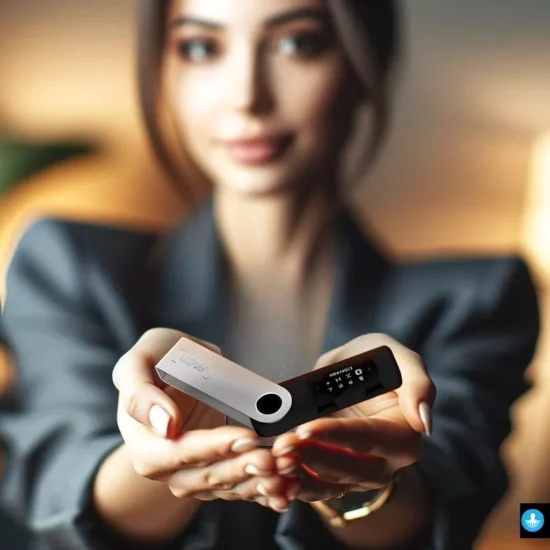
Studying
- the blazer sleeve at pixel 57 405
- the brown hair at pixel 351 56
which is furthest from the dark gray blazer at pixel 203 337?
the brown hair at pixel 351 56

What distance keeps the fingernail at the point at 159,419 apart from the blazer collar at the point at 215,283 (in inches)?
6.5

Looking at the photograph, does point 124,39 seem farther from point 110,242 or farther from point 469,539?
point 469,539

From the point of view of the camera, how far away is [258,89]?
3.62ft

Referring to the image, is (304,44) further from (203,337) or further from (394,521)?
(394,521)

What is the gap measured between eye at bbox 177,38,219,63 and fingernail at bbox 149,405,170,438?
491mm

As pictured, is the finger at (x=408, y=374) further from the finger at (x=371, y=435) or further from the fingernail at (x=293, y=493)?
the fingernail at (x=293, y=493)

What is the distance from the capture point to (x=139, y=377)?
40.4 inches

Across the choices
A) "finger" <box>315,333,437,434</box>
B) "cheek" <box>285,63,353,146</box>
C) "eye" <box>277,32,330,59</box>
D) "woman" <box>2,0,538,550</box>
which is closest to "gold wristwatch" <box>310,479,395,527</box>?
"woman" <box>2,0,538,550</box>

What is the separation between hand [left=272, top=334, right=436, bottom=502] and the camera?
1.00m

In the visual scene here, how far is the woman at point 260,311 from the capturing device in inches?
42.1

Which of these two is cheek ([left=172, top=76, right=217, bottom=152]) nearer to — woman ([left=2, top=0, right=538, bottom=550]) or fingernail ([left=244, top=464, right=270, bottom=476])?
woman ([left=2, top=0, right=538, bottom=550])

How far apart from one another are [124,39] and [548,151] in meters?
0.65

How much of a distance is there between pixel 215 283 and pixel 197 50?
33 cm

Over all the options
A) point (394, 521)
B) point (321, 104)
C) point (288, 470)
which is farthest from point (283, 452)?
point (321, 104)
